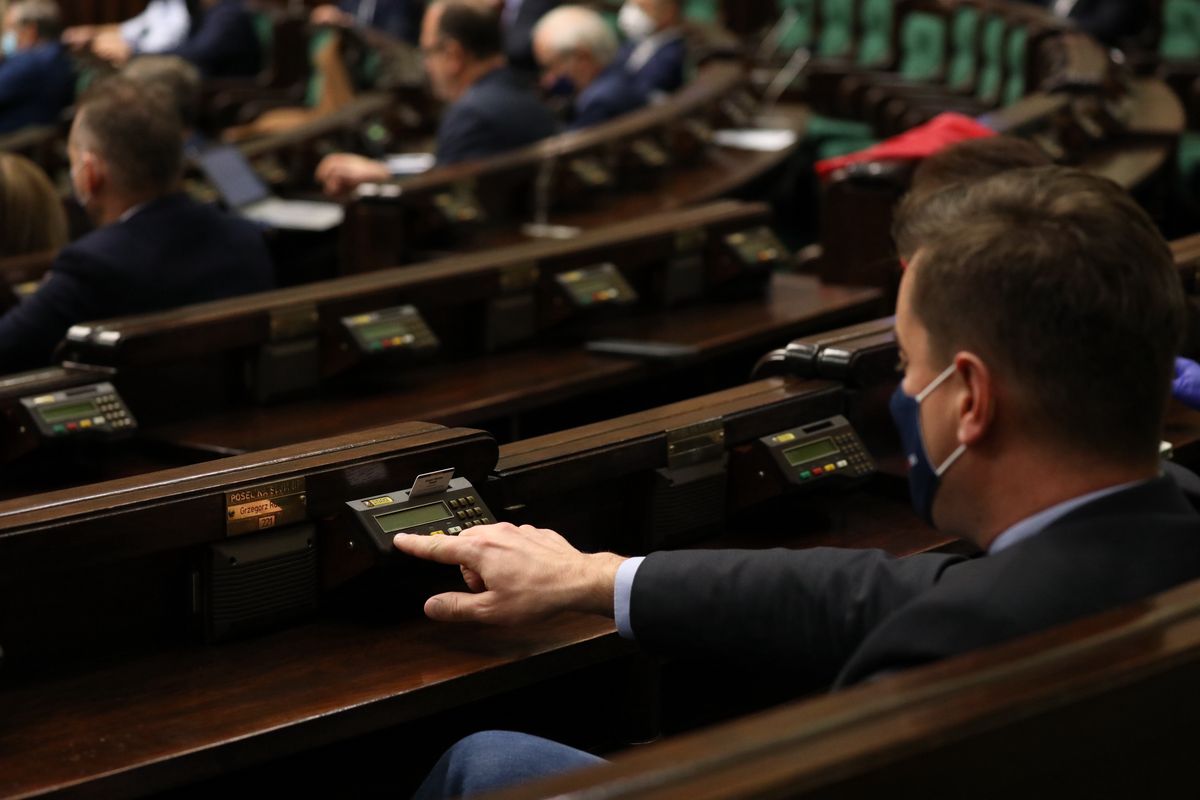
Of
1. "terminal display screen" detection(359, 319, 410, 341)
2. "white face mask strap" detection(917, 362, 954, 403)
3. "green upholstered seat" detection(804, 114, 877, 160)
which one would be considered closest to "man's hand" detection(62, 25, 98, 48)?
"green upholstered seat" detection(804, 114, 877, 160)

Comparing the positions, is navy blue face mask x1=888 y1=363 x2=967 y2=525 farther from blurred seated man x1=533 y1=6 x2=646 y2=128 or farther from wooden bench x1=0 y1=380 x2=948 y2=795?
blurred seated man x1=533 y1=6 x2=646 y2=128

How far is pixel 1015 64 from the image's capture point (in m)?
7.13

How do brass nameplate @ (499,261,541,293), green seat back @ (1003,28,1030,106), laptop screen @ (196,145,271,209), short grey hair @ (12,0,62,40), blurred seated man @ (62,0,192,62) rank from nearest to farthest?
brass nameplate @ (499,261,541,293)
laptop screen @ (196,145,271,209)
green seat back @ (1003,28,1030,106)
short grey hair @ (12,0,62,40)
blurred seated man @ (62,0,192,62)

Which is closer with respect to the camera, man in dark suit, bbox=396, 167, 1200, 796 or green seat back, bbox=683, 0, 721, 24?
man in dark suit, bbox=396, 167, 1200, 796

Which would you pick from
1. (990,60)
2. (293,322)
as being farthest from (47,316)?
(990,60)

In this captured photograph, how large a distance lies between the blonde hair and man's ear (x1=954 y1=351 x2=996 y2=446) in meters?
2.88

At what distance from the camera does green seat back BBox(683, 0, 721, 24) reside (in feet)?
31.0

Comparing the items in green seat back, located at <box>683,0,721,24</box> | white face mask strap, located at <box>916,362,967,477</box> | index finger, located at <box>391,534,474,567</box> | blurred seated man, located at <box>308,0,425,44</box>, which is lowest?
green seat back, located at <box>683,0,721,24</box>

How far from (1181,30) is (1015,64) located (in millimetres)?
921

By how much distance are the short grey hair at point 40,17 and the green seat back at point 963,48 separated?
170 inches

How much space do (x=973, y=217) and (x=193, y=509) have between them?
3.15 feet

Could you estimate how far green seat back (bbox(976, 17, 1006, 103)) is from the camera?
7.38 metres

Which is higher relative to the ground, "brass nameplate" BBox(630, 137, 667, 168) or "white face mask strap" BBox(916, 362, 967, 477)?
"white face mask strap" BBox(916, 362, 967, 477)

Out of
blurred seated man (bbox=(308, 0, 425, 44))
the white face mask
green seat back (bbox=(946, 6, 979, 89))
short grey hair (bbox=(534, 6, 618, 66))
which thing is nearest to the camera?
short grey hair (bbox=(534, 6, 618, 66))
